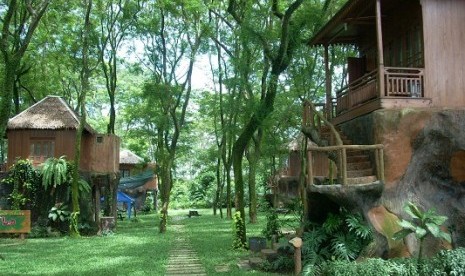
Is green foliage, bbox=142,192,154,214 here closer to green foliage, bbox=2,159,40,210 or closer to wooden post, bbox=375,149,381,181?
green foliage, bbox=2,159,40,210

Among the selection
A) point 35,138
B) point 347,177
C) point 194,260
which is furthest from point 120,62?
point 347,177

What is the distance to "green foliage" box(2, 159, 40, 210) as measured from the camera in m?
24.1

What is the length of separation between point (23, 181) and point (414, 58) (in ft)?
62.8

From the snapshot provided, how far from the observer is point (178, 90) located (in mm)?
27656

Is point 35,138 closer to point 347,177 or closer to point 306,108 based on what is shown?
point 306,108

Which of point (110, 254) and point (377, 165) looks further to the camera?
point (110, 254)

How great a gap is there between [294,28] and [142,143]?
3234cm

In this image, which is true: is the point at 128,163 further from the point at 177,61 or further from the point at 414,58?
the point at 414,58

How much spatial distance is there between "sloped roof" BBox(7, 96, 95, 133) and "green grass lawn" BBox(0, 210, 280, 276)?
598 cm

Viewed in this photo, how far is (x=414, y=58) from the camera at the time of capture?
1502cm

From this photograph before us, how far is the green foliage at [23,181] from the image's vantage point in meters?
24.1

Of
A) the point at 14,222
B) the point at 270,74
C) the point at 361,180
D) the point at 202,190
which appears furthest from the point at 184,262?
the point at 202,190

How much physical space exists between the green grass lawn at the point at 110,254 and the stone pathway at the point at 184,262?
0.20m

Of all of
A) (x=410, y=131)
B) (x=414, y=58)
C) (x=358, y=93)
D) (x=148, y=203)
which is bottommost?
(x=148, y=203)
